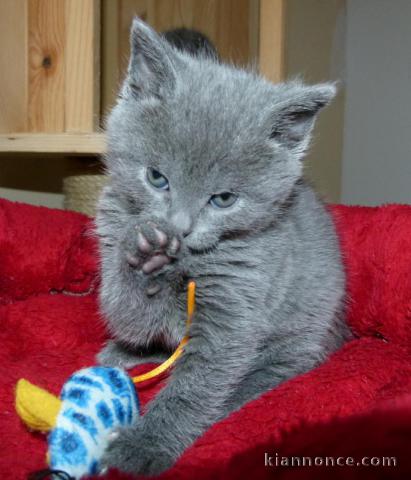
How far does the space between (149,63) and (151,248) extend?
35 centimetres

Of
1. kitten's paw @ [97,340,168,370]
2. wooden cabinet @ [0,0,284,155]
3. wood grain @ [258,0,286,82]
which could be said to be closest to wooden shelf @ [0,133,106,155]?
wooden cabinet @ [0,0,284,155]

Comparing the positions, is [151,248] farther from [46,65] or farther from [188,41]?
[188,41]

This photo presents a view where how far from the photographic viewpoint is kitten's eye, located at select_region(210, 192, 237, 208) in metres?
0.96

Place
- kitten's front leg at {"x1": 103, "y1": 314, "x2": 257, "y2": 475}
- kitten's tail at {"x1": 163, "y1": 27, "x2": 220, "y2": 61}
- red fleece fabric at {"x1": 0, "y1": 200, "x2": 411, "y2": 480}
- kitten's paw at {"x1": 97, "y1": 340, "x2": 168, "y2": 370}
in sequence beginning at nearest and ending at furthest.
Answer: red fleece fabric at {"x1": 0, "y1": 200, "x2": 411, "y2": 480}
kitten's front leg at {"x1": 103, "y1": 314, "x2": 257, "y2": 475}
kitten's paw at {"x1": 97, "y1": 340, "x2": 168, "y2": 370}
kitten's tail at {"x1": 163, "y1": 27, "x2": 220, "y2": 61}

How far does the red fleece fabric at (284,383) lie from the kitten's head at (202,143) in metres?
0.32

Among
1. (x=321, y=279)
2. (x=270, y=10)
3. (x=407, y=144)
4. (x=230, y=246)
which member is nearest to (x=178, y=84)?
(x=230, y=246)

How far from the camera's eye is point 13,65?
5.90ft

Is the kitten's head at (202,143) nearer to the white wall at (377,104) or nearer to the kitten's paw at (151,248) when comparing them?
the kitten's paw at (151,248)

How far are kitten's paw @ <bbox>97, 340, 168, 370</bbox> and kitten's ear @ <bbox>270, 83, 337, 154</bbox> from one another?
1.66 ft

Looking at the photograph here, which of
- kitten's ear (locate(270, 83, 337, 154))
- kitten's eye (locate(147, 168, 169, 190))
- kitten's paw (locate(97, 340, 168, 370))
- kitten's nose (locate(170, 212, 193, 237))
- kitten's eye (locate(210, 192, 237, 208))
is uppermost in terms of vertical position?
kitten's ear (locate(270, 83, 337, 154))

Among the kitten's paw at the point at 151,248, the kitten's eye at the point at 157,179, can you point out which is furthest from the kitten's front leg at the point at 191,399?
the kitten's eye at the point at 157,179

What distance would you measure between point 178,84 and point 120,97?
161 millimetres

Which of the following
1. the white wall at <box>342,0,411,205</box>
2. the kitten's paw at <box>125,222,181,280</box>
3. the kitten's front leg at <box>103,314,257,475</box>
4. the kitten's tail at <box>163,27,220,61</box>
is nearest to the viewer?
A: the kitten's front leg at <box>103,314,257,475</box>

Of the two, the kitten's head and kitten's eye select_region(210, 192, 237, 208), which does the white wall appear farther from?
kitten's eye select_region(210, 192, 237, 208)
